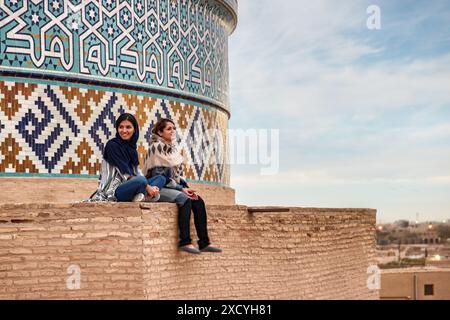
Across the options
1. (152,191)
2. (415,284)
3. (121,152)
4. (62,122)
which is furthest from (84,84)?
(415,284)

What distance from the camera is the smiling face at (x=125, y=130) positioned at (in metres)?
4.16

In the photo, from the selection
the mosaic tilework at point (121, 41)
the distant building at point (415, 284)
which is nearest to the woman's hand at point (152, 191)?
the mosaic tilework at point (121, 41)

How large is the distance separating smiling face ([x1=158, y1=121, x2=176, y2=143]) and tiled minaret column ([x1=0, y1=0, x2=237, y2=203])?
177cm

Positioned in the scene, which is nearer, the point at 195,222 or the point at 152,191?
the point at 152,191

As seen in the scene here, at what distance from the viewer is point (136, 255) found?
156 inches

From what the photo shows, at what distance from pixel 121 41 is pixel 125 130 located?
7.63ft

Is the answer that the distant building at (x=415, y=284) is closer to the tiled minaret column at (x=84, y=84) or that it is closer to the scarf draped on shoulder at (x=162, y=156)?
the tiled minaret column at (x=84, y=84)

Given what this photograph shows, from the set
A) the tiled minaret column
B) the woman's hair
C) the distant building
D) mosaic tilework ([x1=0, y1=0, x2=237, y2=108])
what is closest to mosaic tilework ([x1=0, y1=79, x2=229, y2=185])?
the tiled minaret column

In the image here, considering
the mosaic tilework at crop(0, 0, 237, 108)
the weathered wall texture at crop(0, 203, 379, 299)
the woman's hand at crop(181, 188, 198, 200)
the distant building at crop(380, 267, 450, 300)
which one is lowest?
the distant building at crop(380, 267, 450, 300)

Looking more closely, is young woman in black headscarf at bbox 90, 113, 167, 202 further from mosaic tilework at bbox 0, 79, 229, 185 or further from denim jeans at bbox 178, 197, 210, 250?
mosaic tilework at bbox 0, 79, 229, 185

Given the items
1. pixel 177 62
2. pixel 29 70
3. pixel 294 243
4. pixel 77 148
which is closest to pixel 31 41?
pixel 29 70

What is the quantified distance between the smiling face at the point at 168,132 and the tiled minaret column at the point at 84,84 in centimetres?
177

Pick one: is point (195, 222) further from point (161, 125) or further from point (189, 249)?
point (161, 125)

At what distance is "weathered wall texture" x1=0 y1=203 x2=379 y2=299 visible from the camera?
385 cm
